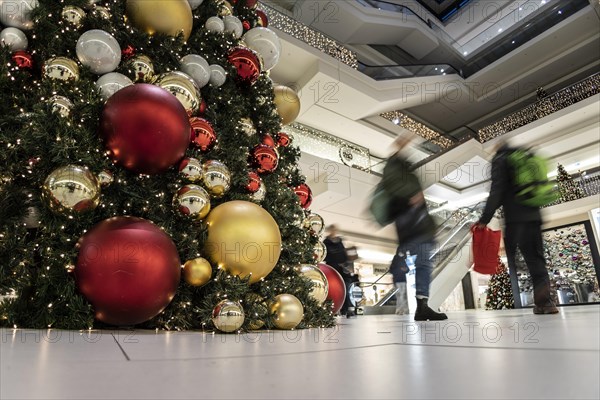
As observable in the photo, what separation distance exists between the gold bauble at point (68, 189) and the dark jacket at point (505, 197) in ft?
8.28

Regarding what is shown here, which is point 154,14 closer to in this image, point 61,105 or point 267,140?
point 61,105

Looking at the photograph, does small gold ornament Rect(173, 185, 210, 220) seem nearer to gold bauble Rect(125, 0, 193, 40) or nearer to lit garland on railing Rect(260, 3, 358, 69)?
gold bauble Rect(125, 0, 193, 40)

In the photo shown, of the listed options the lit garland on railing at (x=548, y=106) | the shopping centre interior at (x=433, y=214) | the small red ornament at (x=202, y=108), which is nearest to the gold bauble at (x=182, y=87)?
the small red ornament at (x=202, y=108)

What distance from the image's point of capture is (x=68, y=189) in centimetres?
142

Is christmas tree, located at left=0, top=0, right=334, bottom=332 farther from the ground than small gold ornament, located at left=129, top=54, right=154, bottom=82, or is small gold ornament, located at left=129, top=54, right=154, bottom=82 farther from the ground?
small gold ornament, located at left=129, top=54, right=154, bottom=82

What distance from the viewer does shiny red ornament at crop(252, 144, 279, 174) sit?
217cm

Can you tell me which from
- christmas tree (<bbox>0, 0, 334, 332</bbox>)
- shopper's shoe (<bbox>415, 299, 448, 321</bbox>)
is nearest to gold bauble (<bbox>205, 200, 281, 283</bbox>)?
christmas tree (<bbox>0, 0, 334, 332</bbox>)

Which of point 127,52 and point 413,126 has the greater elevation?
point 413,126

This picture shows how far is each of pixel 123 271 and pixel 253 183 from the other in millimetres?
865

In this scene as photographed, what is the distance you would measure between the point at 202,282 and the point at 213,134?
2.46ft

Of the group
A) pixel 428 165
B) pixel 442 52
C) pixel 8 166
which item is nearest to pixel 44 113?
pixel 8 166

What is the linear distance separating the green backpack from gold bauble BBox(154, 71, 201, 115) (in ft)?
7.33

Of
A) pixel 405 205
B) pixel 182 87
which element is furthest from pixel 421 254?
pixel 182 87

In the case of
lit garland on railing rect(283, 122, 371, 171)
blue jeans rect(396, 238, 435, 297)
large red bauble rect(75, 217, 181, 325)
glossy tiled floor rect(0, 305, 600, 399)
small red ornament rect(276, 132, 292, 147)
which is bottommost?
glossy tiled floor rect(0, 305, 600, 399)
